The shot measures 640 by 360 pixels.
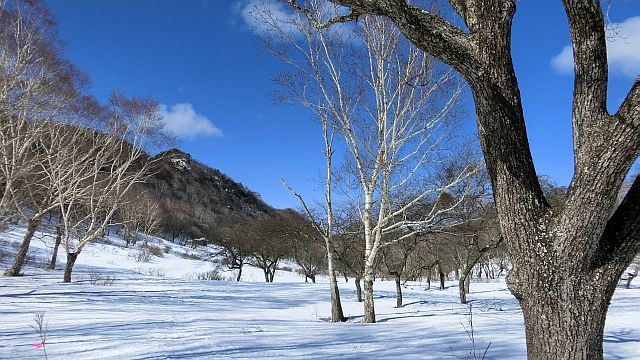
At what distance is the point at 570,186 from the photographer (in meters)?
2.36

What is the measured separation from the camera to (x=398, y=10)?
242 centimetres

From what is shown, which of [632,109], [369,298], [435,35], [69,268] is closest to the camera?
[632,109]

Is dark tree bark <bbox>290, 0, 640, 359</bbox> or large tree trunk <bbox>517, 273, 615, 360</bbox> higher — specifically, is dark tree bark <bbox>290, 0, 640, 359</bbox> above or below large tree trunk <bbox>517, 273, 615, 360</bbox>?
above

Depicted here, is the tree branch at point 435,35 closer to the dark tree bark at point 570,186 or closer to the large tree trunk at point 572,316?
the dark tree bark at point 570,186

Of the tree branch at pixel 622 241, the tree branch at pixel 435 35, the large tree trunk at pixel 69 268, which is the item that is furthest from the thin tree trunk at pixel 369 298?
the large tree trunk at pixel 69 268

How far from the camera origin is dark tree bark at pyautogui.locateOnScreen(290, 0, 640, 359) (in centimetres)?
223

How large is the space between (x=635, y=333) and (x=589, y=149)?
639 cm

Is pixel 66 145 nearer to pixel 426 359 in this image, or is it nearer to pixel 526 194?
pixel 426 359

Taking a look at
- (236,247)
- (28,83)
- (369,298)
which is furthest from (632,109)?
(236,247)

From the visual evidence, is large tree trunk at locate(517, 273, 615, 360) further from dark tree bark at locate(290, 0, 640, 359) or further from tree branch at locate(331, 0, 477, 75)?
tree branch at locate(331, 0, 477, 75)

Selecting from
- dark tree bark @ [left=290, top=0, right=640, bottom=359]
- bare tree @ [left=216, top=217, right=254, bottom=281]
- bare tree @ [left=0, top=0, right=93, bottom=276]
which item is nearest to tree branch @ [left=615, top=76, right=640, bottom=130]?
dark tree bark @ [left=290, top=0, right=640, bottom=359]

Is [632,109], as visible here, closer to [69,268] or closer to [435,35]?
[435,35]

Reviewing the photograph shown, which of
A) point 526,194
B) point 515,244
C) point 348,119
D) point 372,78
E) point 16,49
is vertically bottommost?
point 515,244

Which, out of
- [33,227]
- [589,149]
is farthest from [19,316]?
[33,227]
